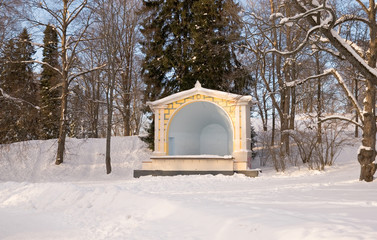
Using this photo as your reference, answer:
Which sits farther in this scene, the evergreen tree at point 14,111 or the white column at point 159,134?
the white column at point 159,134

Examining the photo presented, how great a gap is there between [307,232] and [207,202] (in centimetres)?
285

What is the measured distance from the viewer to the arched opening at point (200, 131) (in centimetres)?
1802

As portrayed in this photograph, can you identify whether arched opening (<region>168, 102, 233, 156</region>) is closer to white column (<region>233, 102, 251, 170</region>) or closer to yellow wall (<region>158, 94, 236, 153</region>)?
Result: yellow wall (<region>158, 94, 236, 153</region>)

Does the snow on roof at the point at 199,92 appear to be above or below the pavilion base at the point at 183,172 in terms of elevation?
above

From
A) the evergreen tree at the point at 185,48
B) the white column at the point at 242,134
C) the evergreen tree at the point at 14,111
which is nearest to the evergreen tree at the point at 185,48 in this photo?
the evergreen tree at the point at 185,48

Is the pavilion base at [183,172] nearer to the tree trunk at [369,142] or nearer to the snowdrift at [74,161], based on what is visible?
the snowdrift at [74,161]

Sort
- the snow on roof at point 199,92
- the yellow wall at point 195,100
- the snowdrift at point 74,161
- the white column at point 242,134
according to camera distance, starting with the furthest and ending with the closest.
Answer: the snowdrift at point 74,161 → the yellow wall at point 195,100 → the snow on roof at point 199,92 → the white column at point 242,134

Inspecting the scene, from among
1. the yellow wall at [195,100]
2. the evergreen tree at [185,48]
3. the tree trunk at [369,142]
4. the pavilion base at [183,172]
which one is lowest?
the pavilion base at [183,172]

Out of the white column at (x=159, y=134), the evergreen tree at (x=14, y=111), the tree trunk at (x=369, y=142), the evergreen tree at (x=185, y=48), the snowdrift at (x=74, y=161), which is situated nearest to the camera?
the tree trunk at (x=369, y=142)

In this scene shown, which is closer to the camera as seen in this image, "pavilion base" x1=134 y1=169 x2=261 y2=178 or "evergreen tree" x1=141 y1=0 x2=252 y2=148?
"pavilion base" x1=134 y1=169 x2=261 y2=178

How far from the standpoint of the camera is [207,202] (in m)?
6.74

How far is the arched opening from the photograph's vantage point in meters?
18.0

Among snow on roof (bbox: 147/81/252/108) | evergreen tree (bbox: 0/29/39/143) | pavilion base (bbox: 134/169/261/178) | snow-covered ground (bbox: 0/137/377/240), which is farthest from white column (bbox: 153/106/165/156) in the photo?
snow-covered ground (bbox: 0/137/377/240)

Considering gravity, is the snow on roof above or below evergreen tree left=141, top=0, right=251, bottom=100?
below
